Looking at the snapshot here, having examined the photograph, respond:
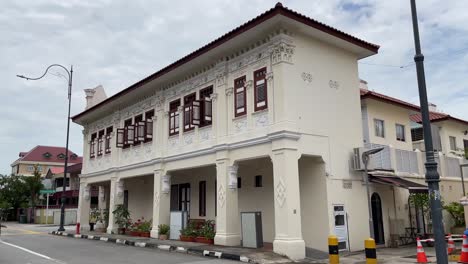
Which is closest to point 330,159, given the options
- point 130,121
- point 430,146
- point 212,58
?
point 212,58

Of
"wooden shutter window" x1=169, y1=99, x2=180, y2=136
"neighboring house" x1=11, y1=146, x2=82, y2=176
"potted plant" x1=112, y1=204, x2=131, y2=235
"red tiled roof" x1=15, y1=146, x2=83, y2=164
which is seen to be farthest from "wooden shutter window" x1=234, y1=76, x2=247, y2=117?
"red tiled roof" x1=15, y1=146, x2=83, y2=164

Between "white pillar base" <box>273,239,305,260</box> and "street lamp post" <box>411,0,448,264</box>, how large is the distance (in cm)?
613

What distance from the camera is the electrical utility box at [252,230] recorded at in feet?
48.4

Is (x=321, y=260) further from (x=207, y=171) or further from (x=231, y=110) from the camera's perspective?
(x=207, y=171)

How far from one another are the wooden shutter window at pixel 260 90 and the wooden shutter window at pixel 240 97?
63cm

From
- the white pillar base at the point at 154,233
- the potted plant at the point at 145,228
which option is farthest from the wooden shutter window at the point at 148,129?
the white pillar base at the point at 154,233

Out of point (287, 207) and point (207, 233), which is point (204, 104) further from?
point (287, 207)

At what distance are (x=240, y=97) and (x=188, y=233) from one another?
6.39 m

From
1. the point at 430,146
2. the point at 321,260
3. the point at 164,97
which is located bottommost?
the point at 321,260

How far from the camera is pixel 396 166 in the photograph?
709 inches

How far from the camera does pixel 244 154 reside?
15.4 meters

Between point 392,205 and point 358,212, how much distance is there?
10.1 ft

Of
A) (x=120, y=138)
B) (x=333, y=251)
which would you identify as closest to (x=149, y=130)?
(x=120, y=138)

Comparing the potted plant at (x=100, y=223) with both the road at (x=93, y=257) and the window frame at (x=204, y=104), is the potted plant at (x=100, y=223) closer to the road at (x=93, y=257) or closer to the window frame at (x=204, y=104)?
the road at (x=93, y=257)
